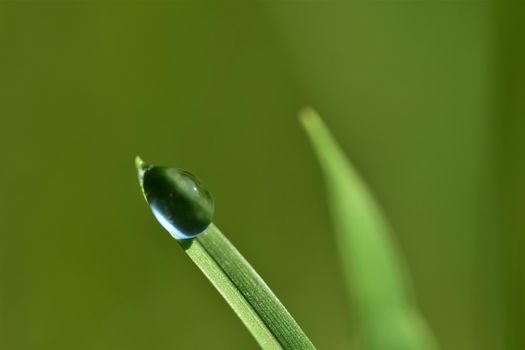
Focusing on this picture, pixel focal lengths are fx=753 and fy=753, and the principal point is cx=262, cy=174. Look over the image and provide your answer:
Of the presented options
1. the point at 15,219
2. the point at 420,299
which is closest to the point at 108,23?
the point at 15,219

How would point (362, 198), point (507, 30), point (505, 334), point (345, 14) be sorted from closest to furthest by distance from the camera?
1. point (362, 198)
2. point (505, 334)
3. point (507, 30)
4. point (345, 14)

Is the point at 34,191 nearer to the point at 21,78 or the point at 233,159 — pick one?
the point at 21,78

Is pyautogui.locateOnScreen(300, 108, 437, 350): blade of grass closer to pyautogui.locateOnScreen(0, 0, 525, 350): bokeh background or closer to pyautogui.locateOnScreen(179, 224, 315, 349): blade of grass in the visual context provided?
pyautogui.locateOnScreen(179, 224, 315, 349): blade of grass

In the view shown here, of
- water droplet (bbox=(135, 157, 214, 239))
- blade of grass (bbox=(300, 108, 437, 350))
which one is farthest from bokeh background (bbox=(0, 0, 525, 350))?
water droplet (bbox=(135, 157, 214, 239))

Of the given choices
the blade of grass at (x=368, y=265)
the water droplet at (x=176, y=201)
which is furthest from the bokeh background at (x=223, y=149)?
the water droplet at (x=176, y=201)

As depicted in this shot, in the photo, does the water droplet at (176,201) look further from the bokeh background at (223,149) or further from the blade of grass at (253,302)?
the bokeh background at (223,149)

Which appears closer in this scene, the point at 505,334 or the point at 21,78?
the point at 505,334
